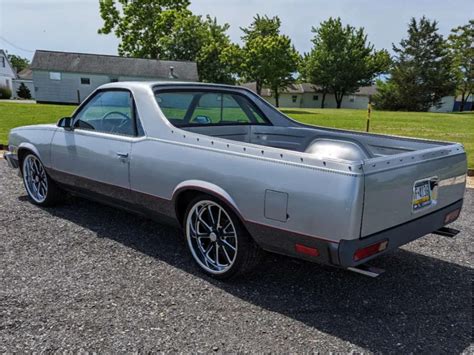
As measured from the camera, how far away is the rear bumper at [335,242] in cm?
254

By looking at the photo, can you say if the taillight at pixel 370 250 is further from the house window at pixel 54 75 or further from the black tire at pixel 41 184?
the house window at pixel 54 75

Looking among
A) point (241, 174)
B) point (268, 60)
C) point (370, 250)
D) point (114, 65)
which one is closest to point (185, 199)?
point (241, 174)

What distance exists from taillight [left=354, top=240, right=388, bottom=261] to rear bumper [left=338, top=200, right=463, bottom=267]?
0.8 inches

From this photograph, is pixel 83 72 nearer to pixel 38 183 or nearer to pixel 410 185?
pixel 38 183

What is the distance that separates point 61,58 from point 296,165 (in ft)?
146

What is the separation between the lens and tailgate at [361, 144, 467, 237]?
8.36 feet

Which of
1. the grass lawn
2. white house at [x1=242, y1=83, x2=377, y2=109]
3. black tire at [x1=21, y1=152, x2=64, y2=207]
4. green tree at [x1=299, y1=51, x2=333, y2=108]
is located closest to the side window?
black tire at [x1=21, y1=152, x2=64, y2=207]

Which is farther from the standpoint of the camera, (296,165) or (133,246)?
(133,246)

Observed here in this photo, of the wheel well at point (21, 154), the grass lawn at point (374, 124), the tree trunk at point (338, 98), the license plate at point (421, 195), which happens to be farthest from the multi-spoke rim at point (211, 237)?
the tree trunk at point (338, 98)

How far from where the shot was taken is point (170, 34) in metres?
50.7

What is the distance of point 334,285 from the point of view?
11.2 ft

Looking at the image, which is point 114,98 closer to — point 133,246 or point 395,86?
point 133,246

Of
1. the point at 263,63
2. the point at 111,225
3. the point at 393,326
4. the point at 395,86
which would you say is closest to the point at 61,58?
the point at 263,63

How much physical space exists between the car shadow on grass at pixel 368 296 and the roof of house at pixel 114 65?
39.7 meters
